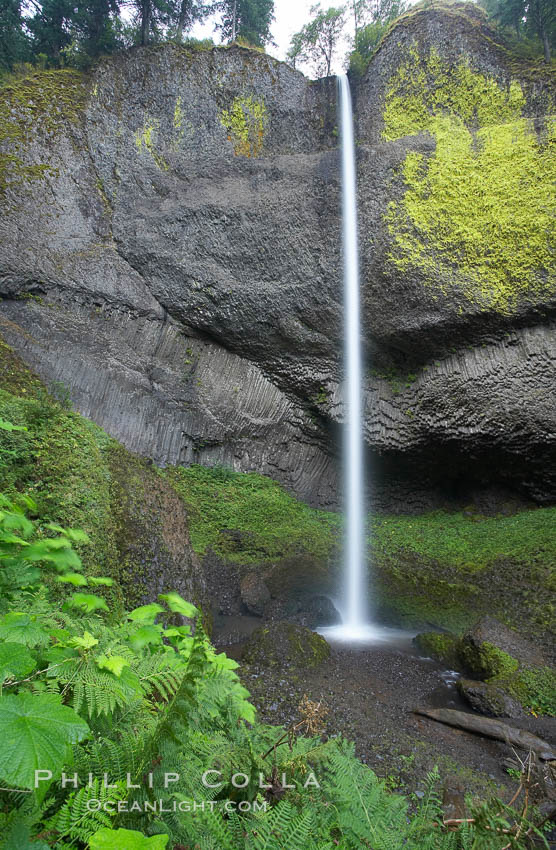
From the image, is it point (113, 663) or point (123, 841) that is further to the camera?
point (113, 663)

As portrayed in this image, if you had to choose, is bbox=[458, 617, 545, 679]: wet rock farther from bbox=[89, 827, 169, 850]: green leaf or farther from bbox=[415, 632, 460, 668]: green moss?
bbox=[89, 827, 169, 850]: green leaf

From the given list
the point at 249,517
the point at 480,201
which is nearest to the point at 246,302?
the point at 249,517

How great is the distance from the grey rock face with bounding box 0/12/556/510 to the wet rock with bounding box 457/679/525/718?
23.3ft

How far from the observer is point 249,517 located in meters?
10.2

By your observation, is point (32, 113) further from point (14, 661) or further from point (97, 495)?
point (14, 661)

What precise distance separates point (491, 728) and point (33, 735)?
16.0ft

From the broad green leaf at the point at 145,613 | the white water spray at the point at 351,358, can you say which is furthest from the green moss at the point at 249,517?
the broad green leaf at the point at 145,613

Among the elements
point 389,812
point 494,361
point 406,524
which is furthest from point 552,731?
point 494,361

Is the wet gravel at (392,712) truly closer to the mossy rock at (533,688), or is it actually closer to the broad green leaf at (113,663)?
the mossy rock at (533,688)

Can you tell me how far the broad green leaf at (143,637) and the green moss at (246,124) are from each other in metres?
14.2

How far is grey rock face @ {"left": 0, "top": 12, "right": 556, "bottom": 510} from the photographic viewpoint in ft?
34.7

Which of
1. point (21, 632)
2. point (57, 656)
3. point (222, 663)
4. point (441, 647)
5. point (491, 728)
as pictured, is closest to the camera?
point (21, 632)

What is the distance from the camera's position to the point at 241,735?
5.04 ft

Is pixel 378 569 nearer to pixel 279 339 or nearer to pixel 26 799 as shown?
pixel 279 339
